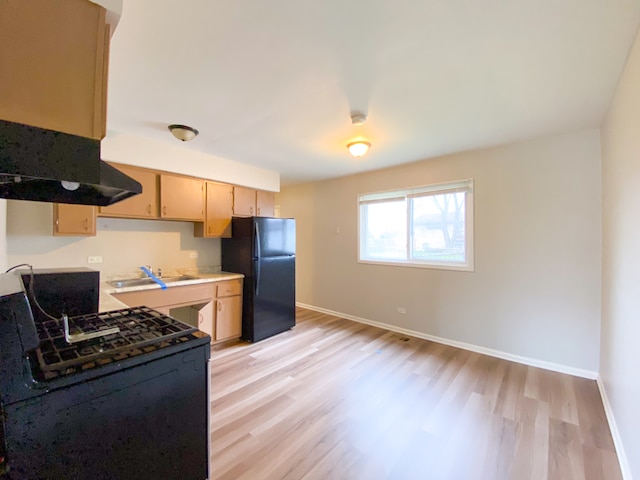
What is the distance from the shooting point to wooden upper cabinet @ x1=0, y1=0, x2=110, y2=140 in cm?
64

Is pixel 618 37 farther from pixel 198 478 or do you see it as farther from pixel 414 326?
pixel 414 326

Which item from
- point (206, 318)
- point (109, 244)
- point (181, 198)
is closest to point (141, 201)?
point (181, 198)

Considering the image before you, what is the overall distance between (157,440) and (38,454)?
0.31 m

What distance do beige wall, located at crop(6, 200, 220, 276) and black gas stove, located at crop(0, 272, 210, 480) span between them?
219cm

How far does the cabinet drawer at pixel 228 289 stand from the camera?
137 inches

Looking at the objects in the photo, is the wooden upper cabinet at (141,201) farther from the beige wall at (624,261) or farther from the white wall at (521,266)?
the beige wall at (624,261)

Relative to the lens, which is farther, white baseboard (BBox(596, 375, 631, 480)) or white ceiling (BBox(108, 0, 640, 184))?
white baseboard (BBox(596, 375, 631, 480))

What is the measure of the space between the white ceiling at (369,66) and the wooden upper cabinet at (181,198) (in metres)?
0.63

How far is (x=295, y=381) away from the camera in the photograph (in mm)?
2635

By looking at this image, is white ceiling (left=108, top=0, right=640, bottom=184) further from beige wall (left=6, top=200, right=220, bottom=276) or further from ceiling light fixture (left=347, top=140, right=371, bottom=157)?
beige wall (left=6, top=200, right=220, bottom=276)

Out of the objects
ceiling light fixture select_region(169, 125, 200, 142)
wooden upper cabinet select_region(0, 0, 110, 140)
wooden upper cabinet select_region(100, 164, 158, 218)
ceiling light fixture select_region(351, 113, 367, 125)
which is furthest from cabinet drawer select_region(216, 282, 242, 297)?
wooden upper cabinet select_region(0, 0, 110, 140)

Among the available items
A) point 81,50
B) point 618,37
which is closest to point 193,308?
point 81,50

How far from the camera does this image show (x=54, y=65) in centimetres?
70

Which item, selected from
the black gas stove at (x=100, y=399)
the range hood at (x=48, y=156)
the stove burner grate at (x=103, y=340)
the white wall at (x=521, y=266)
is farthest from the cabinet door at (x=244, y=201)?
the range hood at (x=48, y=156)
